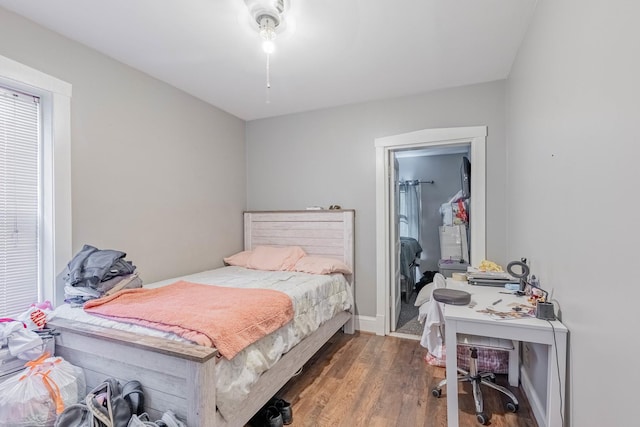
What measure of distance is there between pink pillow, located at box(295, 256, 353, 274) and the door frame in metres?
0.40

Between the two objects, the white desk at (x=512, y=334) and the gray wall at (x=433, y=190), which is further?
the gray wall at (x=433, y=190)

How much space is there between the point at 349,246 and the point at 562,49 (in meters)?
2.30

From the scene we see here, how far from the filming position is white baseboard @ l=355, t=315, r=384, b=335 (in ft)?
10.4

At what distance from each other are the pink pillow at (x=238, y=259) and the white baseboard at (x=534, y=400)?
263cm

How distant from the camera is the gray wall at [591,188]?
0.90 m

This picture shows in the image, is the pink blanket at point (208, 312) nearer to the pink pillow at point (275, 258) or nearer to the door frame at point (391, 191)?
the pink pillow at point (275, 258)

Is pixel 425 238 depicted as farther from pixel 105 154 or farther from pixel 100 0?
pixel 100 0

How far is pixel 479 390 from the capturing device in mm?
2004

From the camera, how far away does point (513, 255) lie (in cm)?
252

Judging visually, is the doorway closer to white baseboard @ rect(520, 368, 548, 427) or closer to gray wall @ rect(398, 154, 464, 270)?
gray wall @ rect(398, 154, 464, 270)

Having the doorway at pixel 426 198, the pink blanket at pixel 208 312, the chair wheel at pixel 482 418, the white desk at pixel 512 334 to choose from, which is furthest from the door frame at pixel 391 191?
the doorway at pixel 426 198

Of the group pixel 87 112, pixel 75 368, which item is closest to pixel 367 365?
pixel 75 368

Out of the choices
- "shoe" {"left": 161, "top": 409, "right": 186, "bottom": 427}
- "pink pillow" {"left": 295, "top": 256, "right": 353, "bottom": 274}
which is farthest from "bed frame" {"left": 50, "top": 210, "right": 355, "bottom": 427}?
"pink pillow" {"left": 295, "top": 256, "right": 353, "bottom": 274}

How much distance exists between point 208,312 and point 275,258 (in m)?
1.60
